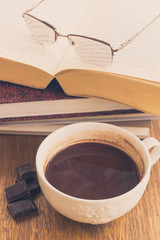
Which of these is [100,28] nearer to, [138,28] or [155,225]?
[138,28]

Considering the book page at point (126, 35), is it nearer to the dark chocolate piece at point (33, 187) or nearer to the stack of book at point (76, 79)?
the stack of book at point (76, 79)

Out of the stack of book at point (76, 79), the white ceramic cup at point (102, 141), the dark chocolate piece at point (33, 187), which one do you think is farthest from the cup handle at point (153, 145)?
the dark chocolate piece at point (33, 187)

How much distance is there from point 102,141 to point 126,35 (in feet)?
0.96

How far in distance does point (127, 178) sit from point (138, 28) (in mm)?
407

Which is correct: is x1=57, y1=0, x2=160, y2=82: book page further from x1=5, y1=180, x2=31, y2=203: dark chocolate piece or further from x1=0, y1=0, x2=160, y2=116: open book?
x1=5, y1=180, x2=31, y2=203: dark chocolate piece

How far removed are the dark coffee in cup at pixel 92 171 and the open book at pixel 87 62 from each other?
0.13 meters

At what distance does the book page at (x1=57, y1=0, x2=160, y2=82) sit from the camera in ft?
2.25

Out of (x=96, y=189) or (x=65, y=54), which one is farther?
(x=65, y=54)

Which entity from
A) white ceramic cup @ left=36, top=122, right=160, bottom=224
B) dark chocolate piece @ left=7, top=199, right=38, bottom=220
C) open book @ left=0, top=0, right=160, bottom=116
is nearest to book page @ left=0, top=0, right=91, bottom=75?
open book @ left=0, top=0, right=160, bottom=116

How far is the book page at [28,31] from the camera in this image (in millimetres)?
731

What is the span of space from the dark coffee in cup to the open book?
0.13m

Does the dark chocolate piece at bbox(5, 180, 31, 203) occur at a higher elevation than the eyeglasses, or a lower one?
lower

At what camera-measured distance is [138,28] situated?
0.80 m

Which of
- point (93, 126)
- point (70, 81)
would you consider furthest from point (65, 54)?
point (93, 126)
